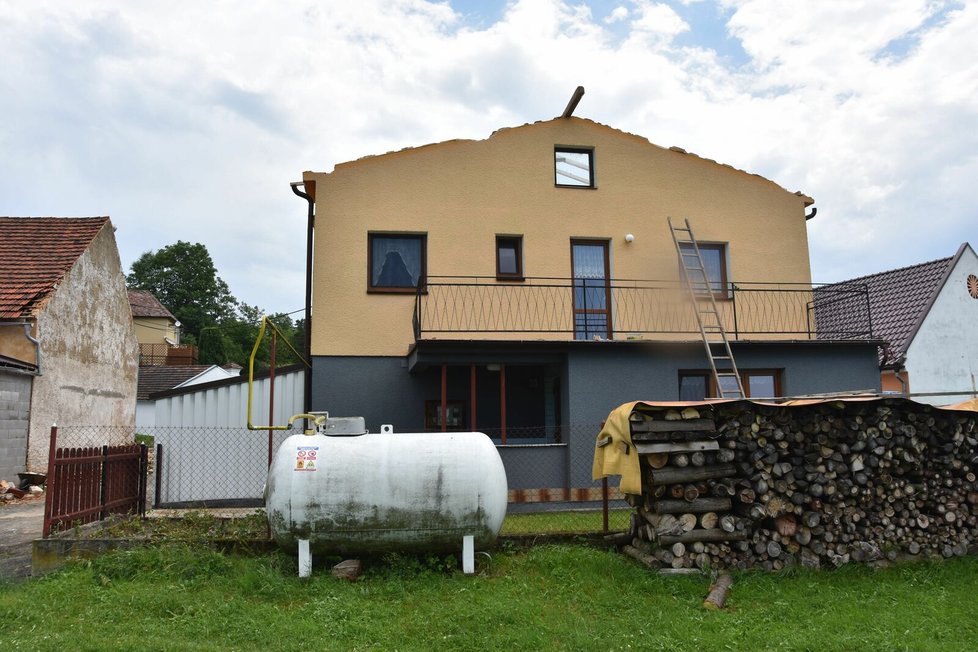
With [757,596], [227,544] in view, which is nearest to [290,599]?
[227,544]

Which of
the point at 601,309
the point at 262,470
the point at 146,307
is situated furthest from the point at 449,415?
the point at 146,307

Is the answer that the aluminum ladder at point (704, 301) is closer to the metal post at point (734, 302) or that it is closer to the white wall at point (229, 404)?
the metal post at point (734, 302)

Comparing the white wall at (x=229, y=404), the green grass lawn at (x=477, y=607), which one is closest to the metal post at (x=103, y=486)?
the green grass lawn at (x=477, y=607)

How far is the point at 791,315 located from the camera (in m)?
13.4

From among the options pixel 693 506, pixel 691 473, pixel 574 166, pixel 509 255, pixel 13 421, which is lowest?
pixel 693 506

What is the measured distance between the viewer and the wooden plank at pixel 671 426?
6.70 m

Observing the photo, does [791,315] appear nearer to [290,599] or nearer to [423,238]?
[423,238]

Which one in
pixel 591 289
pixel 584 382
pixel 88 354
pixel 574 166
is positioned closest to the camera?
pixel 584 382

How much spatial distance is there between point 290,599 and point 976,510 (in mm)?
6617

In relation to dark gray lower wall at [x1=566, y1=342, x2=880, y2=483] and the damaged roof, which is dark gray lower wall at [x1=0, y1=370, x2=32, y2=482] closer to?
the damaged roof

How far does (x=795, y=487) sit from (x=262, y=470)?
26.9 feet

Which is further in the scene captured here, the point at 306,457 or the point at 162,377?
the point at 162,377

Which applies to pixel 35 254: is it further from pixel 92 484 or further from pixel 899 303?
pixel 899 303

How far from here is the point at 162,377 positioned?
1280 inches
